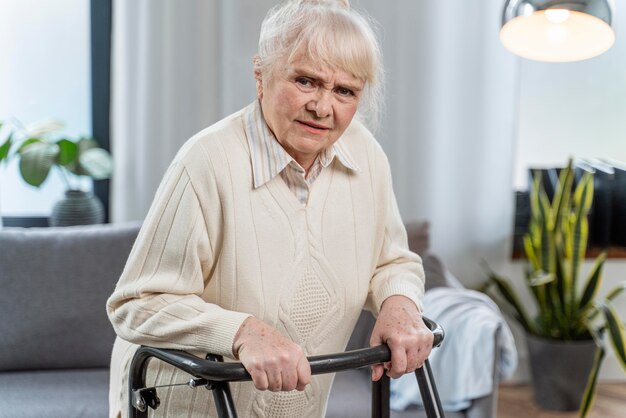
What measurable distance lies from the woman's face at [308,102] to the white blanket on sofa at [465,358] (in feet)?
3.92

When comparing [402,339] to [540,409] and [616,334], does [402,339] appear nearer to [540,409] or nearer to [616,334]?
[616,334]

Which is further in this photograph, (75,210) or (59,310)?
(75,210)

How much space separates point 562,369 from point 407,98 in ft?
3.76

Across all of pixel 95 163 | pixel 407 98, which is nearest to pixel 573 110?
pixel 407 98

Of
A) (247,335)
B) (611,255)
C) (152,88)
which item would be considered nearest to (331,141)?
(247,335)

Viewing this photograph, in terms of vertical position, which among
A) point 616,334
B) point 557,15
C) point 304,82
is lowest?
point 616,334

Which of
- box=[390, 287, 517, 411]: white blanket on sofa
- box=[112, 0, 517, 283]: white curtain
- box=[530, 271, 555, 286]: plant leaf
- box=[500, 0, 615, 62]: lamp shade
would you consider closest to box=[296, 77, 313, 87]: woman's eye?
box=[500, 0, 615, 62]: lamp shade

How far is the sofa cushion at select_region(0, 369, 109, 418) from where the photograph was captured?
256cm

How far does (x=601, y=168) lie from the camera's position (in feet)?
12.2

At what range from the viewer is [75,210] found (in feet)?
10.9

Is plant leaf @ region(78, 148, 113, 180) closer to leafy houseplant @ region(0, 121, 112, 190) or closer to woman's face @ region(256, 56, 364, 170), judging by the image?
leafy houseplant @ region(0, 121, 112, 190)

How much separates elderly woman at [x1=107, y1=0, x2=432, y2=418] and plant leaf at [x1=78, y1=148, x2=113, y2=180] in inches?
63.4

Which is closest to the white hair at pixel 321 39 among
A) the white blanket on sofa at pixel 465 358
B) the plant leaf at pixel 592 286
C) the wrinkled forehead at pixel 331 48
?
the wrinkled forehead at pixel 331 48

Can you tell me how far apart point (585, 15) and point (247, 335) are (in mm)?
1064
